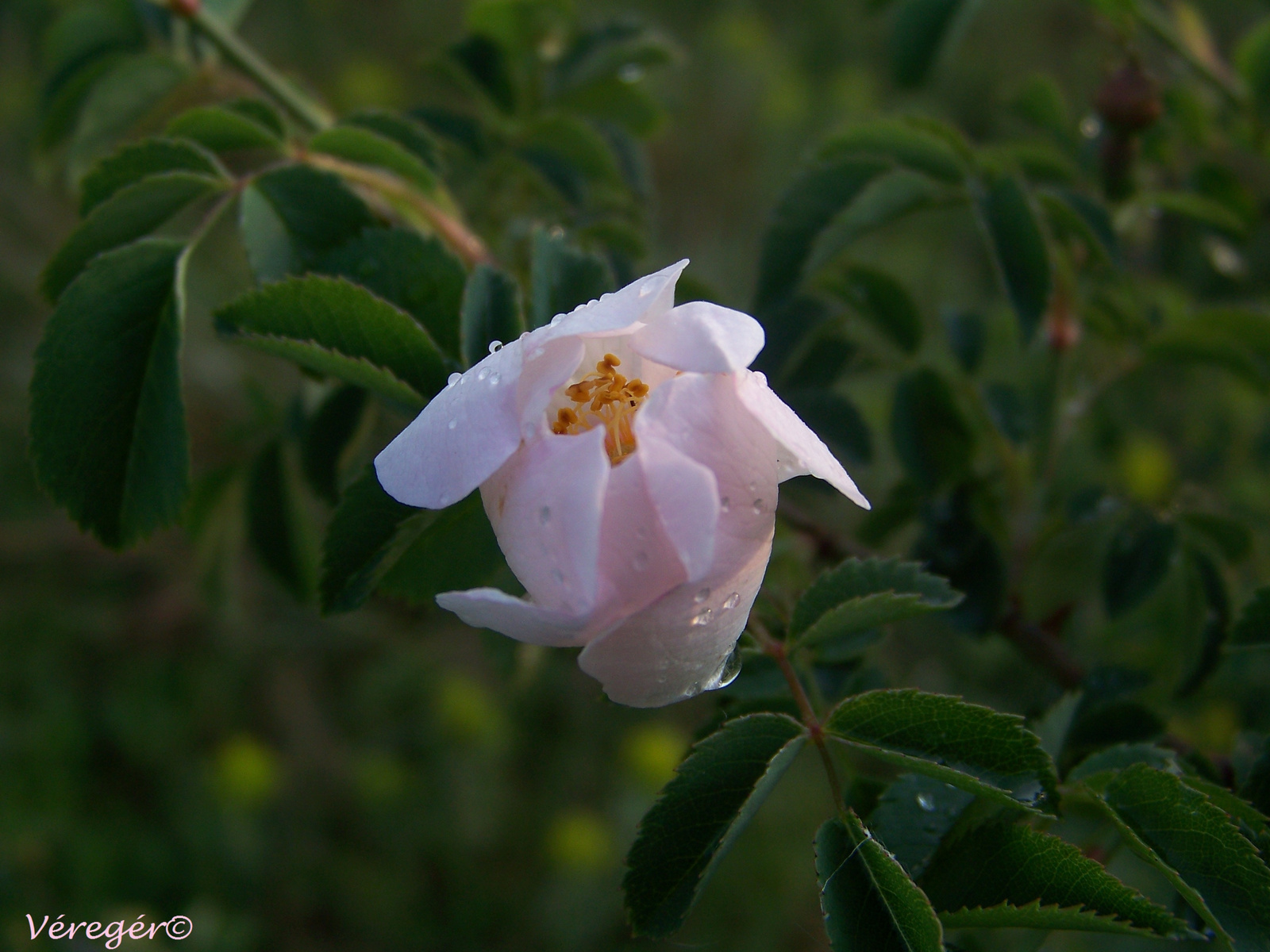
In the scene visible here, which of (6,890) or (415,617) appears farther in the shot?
(415,617)

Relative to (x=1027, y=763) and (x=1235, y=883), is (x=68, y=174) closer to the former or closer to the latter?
(x=1027, y=763)

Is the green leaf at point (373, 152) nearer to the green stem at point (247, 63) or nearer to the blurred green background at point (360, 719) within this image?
the green stem at point (247, 63)

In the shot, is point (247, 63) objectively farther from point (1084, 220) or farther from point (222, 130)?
point (1084, 220)

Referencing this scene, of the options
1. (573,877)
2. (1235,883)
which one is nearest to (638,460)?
(1235,883)

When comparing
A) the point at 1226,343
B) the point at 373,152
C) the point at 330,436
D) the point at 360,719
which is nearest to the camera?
the point at 373,152

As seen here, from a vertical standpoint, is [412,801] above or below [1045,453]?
below

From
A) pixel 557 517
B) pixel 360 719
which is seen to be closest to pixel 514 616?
pixel 557 517

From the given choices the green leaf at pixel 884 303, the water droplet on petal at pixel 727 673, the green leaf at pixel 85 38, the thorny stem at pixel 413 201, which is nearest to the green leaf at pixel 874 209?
the green leaf at pixel 884 303
